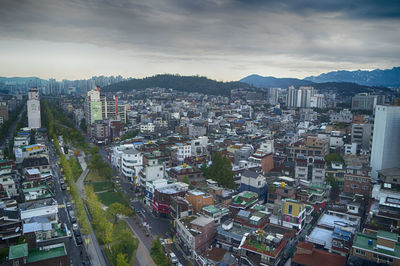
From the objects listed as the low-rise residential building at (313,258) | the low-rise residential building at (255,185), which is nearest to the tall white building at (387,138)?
the low-rise residential building at (255,185)

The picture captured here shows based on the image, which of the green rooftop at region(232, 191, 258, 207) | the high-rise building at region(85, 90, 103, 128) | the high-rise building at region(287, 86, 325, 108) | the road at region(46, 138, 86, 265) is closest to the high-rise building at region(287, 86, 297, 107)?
the high-rise building at region(287, 86, 325, 108)

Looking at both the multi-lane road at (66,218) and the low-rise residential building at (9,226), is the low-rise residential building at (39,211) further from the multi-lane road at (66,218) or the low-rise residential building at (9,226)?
the multi-lane road at (66,218)

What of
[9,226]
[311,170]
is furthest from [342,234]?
[9,226]

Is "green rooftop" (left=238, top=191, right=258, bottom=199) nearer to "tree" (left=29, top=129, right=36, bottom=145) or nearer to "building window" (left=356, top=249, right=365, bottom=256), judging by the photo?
"building window" (left=356, top=249, right=365, bottom=256)

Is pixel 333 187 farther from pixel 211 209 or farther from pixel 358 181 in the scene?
pixel 211 209

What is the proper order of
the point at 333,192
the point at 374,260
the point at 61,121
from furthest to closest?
the point at 61,121 < the point at 333,192 < the point at 374,260

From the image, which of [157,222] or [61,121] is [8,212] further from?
[61,121]

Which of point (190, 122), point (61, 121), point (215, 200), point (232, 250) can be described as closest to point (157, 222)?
point (215, 200)
